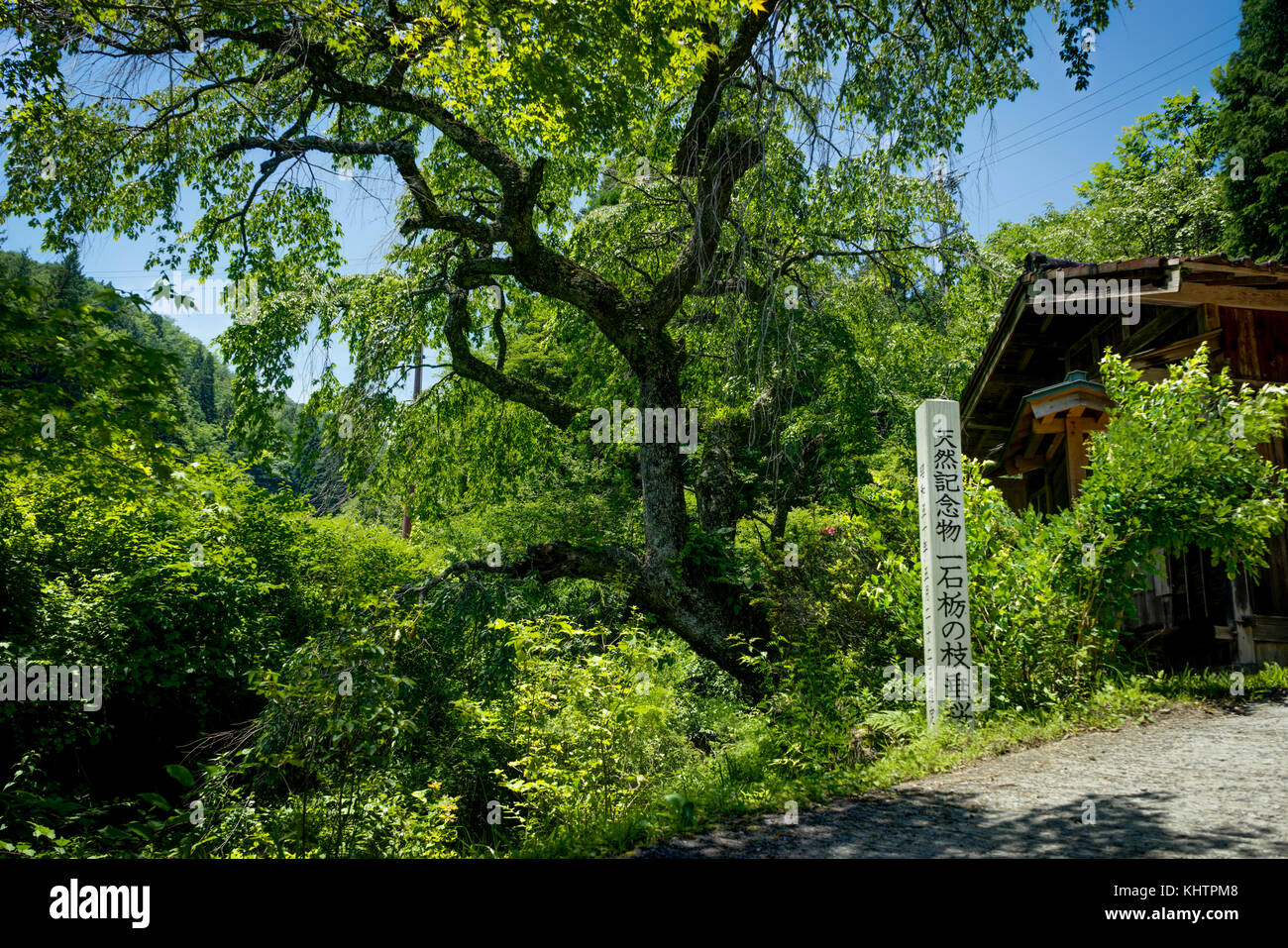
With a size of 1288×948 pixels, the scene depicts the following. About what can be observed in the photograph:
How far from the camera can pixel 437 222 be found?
10.3 m

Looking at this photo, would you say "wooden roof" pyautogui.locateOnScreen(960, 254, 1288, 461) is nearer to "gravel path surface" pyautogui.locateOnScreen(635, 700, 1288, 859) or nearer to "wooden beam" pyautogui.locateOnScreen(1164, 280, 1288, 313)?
"wooden beam" pyautogui.locateOnScreen(1164, 280, 1288, 313)

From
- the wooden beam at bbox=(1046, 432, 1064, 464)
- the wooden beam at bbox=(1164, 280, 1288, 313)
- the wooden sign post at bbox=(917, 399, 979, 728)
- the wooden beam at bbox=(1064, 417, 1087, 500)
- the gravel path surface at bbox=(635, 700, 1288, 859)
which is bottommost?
the gravel path surface at bbox=(635, 700, 1288, 859)

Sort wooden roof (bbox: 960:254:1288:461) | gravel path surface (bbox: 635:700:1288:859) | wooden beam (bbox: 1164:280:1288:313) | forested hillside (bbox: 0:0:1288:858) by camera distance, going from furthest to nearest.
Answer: wooden beam (bbox: 1164:280:1288:313)
wooden roof (bbox: 960:254:1288:461)
forested hillside (bbox: 0:0:1288:858)
gravel path surface (bbox: 635:700:1288:859)

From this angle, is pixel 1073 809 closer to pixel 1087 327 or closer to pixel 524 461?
pixel 1087 327

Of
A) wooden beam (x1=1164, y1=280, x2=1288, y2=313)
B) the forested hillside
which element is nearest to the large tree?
the forested hillside

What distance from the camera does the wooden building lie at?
8.12 meters

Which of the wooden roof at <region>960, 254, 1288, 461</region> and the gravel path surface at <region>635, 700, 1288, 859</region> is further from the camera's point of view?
the wooden roof at <region>960, 254, 1288, 461</region>

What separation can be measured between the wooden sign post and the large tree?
1280mm

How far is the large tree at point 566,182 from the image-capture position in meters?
7.10

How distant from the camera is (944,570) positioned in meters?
6.63

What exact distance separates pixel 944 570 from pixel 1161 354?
15.2 ft

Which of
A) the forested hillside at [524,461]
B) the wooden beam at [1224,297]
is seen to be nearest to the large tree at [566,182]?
the forested hillside at [524,461]

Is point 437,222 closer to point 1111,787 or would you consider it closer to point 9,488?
point 9,488
